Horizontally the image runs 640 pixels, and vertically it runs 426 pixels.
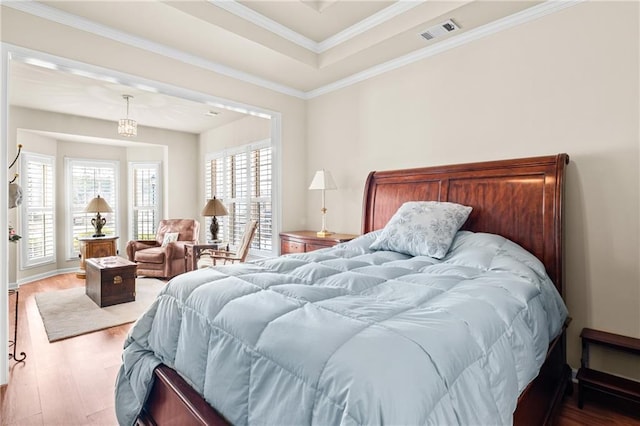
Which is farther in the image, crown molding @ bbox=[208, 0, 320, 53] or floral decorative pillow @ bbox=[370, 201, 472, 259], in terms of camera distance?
crown molding @ bbox=[208, 0, 320, 53]

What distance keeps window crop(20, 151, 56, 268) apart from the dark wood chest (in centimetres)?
212

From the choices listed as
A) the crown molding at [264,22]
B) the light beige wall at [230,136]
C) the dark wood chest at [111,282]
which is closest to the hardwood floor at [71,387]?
the dark wood chest at [111,282]

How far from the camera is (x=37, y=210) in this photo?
18.7 feet

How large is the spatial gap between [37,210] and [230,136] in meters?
3.41

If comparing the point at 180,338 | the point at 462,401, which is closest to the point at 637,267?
the point at 462,401

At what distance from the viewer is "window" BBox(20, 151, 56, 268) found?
5445 mm

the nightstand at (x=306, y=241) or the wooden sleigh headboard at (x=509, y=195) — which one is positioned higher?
the wooden sleigh headboard at (x=509, y=195)

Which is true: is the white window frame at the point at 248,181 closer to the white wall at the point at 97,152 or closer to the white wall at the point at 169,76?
the white wall at the point at 169,76

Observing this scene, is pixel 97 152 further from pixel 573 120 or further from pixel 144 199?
pixel 573 120

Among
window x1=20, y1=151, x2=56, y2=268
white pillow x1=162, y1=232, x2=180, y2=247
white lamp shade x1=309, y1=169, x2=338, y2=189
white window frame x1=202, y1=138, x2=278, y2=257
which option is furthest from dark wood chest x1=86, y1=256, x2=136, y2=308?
white lamp shade x1=309, y1=169, x2=338, y2=189

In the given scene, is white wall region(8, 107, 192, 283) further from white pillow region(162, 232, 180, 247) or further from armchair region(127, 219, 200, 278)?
armchair region(127, 219, 200, 278)

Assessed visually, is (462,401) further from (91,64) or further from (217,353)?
(91,64)

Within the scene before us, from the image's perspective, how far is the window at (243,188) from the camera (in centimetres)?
526

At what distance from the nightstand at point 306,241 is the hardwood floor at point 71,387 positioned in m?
1.88
